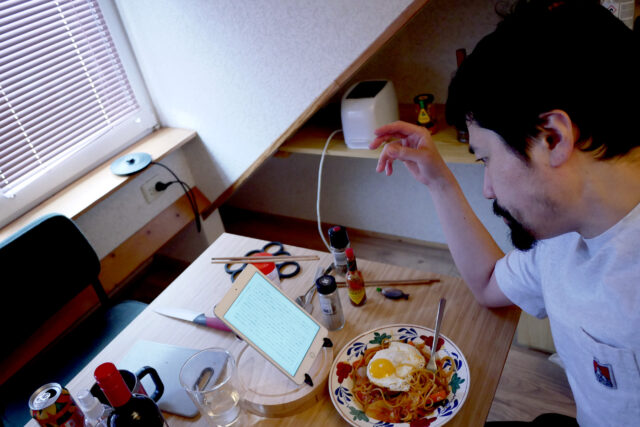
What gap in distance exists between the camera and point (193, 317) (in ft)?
4.03

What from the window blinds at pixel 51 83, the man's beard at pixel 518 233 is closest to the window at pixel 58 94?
the window blinds at pixel 51 83

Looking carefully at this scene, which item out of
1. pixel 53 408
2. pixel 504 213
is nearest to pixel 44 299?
pixel 53 408

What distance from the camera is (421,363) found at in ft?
3.17

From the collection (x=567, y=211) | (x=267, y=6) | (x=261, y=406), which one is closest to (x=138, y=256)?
(x=267, y=6)

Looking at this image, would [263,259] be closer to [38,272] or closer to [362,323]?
[362,323]

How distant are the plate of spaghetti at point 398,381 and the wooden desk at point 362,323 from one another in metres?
0.03

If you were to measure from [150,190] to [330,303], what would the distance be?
1283 millimetres

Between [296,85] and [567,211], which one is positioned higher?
[567,211]

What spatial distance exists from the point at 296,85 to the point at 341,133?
36 centimetres

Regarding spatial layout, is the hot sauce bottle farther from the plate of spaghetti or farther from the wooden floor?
the wooden floor

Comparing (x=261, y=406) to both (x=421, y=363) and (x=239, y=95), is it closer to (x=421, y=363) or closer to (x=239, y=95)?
(x=421, y=363)

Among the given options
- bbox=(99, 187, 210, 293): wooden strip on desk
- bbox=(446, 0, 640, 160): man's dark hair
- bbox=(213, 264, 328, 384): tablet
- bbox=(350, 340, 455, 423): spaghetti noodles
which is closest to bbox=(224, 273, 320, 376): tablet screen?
bbox=(213, 264, 328, 384): tablet

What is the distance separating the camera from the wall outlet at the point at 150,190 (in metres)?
2.06

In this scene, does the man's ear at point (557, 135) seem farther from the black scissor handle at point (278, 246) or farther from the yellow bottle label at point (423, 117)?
the yellow bottle label at point (423, 117)
